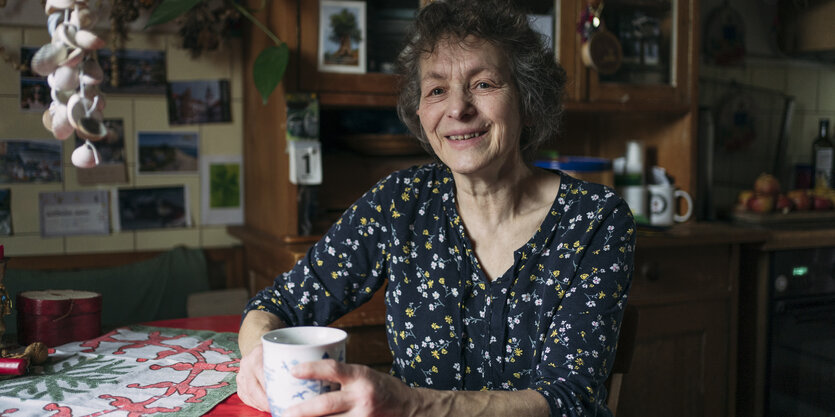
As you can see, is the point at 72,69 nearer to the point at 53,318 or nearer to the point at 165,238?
the point at 53,318

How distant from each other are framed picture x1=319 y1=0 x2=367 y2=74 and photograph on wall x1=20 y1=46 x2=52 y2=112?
0.79 meters

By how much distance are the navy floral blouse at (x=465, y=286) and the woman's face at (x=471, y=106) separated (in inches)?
5.3

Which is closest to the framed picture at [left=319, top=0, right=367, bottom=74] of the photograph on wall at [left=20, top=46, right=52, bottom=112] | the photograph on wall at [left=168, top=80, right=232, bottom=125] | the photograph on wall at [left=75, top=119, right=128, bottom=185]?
the photograph on wall at [left=168, top=80, right=232, bottom=125]

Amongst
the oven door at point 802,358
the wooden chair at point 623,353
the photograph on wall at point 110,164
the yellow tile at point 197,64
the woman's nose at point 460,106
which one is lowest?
the oven door at point 802,358

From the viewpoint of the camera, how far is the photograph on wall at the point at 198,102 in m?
2.12

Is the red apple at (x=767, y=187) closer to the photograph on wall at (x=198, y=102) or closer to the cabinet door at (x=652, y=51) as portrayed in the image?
the cabinet door at (x=652, y=51)

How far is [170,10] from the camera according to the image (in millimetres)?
1672

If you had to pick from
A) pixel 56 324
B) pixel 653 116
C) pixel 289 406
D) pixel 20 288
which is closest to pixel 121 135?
pixel 20 288

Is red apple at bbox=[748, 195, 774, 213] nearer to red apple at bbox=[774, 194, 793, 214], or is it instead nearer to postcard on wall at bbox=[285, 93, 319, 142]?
red apple at bbox=[774, 194, 793, 214]

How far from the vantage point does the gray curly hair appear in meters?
1.25

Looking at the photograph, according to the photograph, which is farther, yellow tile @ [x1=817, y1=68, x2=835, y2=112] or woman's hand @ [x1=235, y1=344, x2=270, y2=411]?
yellow tile @ [x1=817, y1=68, x2=835, y2=112]

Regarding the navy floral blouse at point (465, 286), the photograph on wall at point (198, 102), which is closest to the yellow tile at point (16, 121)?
the photograph on wall at point (198, 102)

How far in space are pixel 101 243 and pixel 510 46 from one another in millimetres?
1445

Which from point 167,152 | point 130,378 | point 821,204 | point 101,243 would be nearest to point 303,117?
point 167,152
